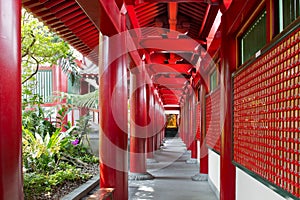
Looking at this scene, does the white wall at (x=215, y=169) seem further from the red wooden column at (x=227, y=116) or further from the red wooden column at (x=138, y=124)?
the red wooden column at (x=227, y=116)

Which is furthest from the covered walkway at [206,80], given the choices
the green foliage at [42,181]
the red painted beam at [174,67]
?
the red painted beam at [174,67]

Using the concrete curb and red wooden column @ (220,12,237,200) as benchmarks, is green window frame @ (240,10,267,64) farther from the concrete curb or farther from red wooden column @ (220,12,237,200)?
the concrete curb

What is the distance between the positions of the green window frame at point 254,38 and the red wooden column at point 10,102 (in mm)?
2407

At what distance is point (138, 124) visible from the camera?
10242 millimetres

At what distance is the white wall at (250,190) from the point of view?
3.40 m

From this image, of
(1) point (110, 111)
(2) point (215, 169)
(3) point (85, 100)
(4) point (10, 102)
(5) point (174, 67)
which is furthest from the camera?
(3) point (85, 100)

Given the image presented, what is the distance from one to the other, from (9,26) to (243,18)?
2.82m

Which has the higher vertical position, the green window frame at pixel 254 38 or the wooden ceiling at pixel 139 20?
the wooden ceiling at pixel 139 20

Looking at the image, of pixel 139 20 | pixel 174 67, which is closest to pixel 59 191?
pixel 139 20

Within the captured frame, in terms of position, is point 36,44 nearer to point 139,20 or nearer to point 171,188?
point 139,20

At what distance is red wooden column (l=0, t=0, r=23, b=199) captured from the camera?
1.79m

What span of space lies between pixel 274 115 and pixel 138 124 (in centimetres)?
746

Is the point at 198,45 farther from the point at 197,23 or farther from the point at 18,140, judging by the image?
the point at 18,140

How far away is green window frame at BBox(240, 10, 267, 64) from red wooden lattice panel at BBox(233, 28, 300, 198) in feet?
0.87
